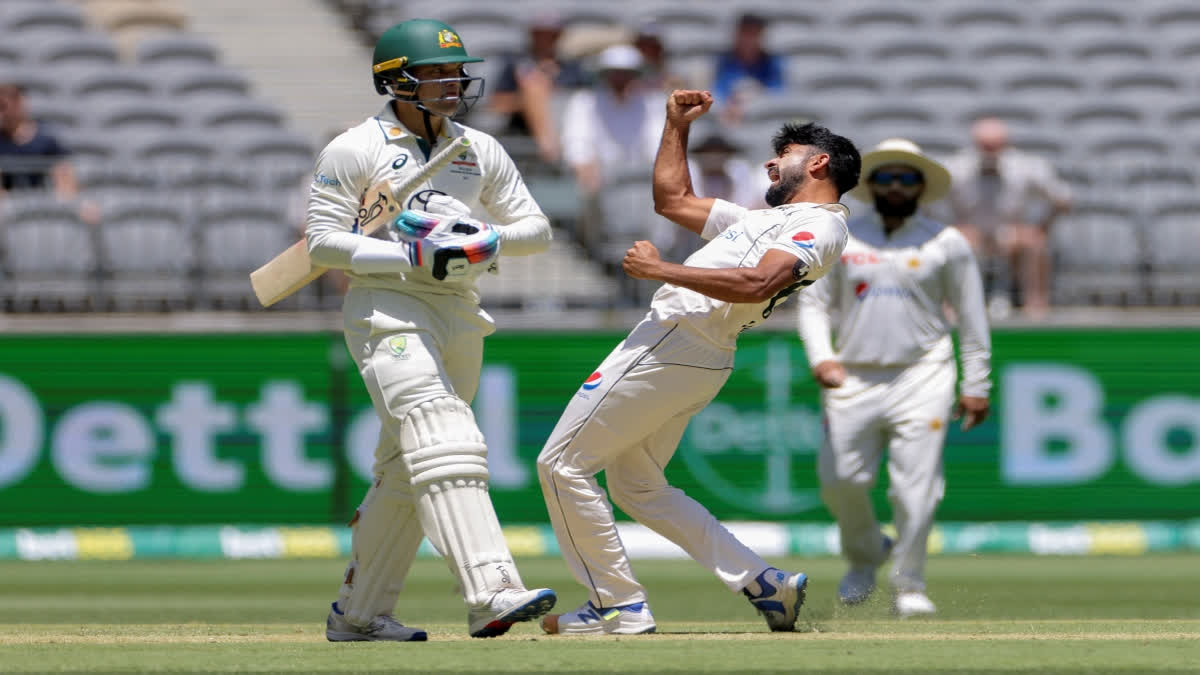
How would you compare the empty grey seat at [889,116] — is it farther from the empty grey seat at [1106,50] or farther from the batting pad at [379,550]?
the batting pad at [379,550]

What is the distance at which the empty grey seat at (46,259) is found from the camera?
42.2 feet

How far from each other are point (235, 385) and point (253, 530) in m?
1.03

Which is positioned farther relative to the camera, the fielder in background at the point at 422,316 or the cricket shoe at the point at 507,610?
the fielder in background at the point at 422,316

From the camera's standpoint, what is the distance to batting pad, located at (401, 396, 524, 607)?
6184mm

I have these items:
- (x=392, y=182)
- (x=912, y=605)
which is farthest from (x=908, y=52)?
(x=392, y=182)

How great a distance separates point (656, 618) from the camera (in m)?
8.24

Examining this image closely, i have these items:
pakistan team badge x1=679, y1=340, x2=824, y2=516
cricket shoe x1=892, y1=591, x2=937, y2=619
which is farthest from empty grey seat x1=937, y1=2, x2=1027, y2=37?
cricket shoe x1=892, y1=591, x2=937, y2=619

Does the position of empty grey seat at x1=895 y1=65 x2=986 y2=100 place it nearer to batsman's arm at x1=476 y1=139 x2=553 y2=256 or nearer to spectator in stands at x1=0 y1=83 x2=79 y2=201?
spectator in stands at x1=0 y1=83 x2=79 y2=201

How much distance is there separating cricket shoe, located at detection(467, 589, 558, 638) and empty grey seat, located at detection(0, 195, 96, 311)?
757 centimetres

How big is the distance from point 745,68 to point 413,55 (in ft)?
30.2

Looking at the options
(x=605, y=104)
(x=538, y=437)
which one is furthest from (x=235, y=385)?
(x=605, y=104)

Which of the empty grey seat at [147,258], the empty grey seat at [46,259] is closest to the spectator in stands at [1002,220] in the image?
the empty grey seat at [147,258]

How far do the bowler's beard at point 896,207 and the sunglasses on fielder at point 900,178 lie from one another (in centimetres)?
8

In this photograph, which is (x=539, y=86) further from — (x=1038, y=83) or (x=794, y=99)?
(x=1038, y=83)
